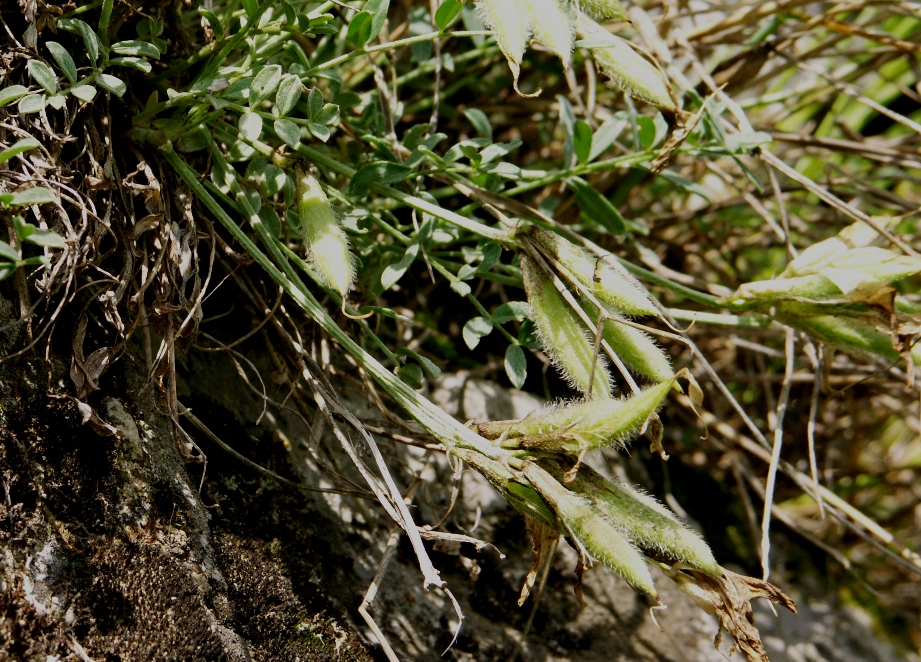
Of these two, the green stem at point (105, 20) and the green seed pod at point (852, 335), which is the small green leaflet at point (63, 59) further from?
the green seed pod at point (852, 335)

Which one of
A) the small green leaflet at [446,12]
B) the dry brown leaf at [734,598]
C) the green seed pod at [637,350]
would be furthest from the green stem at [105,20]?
the dry brown leaf at [734,598]

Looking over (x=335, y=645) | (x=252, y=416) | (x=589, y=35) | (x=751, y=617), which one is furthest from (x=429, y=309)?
(x=751, y=617)

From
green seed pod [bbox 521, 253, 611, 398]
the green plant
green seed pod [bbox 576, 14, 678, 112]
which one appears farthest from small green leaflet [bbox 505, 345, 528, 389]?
green seed pod [bbox 576, 14, 678, 112]

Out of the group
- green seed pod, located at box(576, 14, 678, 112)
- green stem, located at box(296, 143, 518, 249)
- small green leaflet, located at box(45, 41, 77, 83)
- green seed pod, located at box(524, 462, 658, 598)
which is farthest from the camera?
green seed pod, located at box(576, 14, 678, 112)

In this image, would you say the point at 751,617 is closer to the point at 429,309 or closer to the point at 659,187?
the point at 429,309

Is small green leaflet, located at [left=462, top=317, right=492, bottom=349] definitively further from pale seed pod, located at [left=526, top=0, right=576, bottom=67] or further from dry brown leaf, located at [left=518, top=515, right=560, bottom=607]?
pale seed pod, located at [left=526, top=0, right=576, bottom=67]

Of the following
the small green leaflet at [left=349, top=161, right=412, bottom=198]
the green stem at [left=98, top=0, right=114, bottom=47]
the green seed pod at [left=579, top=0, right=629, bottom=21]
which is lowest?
the small green leaflet at [left=349, top=161, right=412, bottom=198]

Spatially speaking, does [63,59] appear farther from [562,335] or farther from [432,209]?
[562,335]
